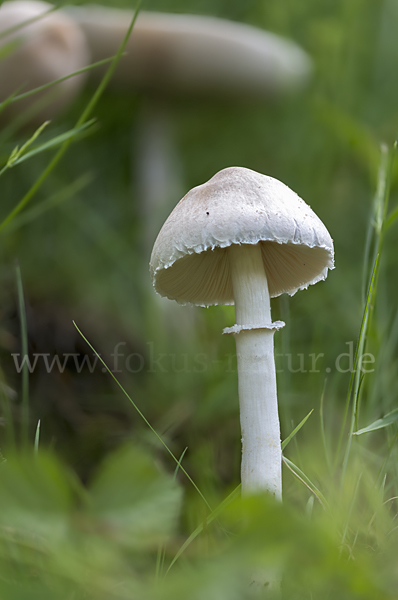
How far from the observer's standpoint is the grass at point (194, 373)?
1.78ft

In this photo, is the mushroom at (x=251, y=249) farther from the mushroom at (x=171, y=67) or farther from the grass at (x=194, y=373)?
the mushroom at (x=171, y=67)

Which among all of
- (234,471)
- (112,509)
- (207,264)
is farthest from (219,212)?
(234,471)

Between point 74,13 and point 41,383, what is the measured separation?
92.7 inches

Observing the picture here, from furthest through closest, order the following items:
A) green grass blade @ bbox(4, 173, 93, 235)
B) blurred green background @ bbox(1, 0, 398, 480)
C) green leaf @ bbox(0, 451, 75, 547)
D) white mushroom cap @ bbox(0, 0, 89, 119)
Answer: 1. white mushroom cap @ bbox(0, 0, 89, 119)
2. blurred green background @ bbox(1, 0, 398, 480)
3. green grass blade @ bbox(4, 173, 93, 235)
4. green leaf @ bbox(0, 451, 75, 547)

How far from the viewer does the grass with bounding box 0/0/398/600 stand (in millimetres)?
544

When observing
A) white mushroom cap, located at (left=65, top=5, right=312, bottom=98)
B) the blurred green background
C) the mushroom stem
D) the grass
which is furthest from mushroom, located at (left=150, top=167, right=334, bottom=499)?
white mushroom cap, located at (left=65, top=5, right=312, bottom=98)

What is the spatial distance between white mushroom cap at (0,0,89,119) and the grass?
284 millimetres

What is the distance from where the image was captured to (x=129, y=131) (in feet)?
13.6

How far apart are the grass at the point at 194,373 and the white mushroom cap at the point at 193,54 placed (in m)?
0.33

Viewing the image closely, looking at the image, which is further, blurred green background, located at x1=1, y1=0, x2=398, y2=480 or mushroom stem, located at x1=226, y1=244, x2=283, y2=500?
blurred green background, located at x1=1, y1=0, x2=398, y2=480

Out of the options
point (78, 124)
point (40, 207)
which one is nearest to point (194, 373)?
point (40, 207)

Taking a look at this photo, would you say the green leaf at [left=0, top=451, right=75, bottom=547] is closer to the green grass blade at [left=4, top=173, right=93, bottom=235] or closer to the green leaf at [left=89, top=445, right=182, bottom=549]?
the green leaf at [left=89, top=445, right=182, bottom=549]

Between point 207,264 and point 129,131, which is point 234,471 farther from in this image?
point 129,131

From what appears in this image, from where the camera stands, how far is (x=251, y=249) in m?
1.28
